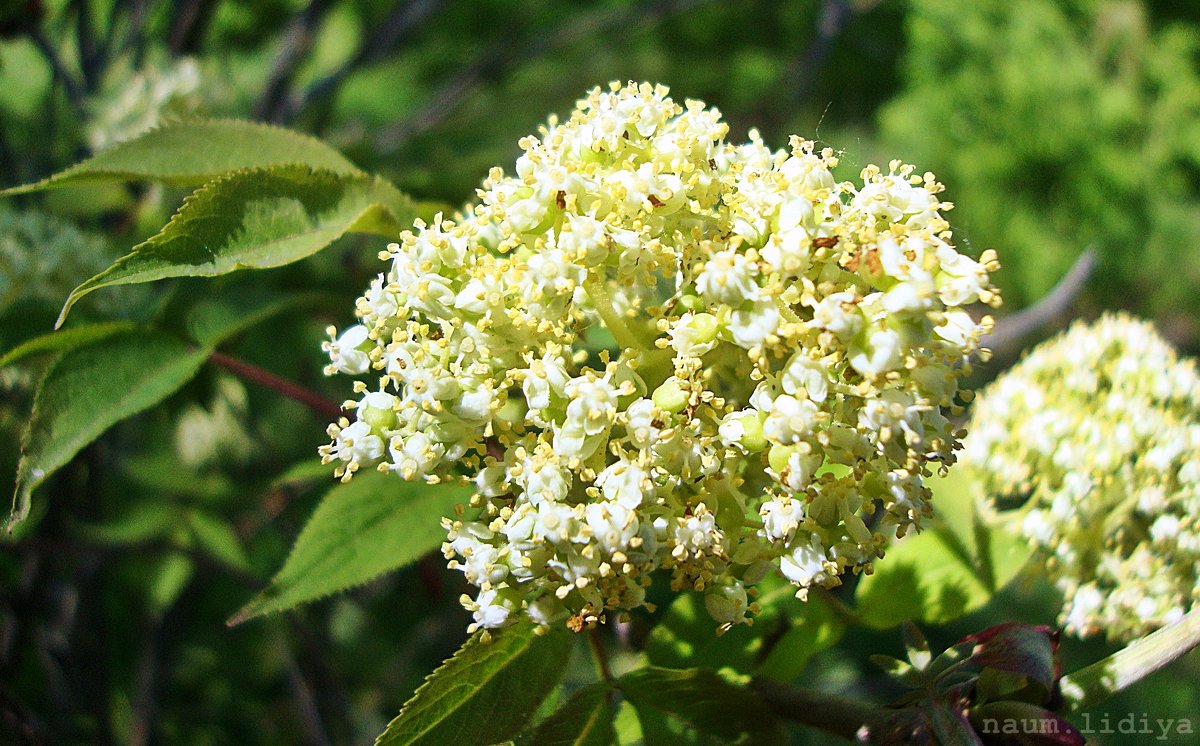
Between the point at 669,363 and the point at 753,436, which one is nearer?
the point at 753,436

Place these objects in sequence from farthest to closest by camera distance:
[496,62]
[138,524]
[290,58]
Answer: [496,62] → [290,58] → [138,524]

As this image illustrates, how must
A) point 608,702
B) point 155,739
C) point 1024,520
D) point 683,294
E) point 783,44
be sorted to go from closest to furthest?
point 683,294, point 608,702, point 1024,520, point 155,739, point 783,44

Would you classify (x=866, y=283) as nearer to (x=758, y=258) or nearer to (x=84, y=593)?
(x=758, y=258)

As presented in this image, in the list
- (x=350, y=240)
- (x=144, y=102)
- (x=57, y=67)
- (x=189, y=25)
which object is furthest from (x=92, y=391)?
(x=189, y=25)

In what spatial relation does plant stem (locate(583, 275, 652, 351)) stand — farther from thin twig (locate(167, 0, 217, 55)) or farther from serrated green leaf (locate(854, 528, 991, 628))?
thin twig (locate(167, 0, 217, 55))

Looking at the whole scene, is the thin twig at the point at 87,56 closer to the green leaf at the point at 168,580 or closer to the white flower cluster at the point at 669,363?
the green leaf at the point at 168,580

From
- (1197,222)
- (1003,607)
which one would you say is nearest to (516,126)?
(1003,607)

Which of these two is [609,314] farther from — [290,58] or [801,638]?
[290,58]
